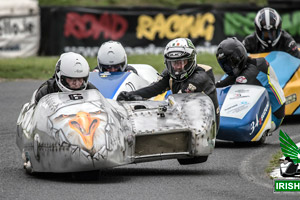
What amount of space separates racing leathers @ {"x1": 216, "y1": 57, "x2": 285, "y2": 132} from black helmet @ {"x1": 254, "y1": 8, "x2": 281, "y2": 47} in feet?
9.19

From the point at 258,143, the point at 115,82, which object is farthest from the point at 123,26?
the point at 258,143

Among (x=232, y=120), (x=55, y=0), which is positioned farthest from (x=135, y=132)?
(x=55, y=0)

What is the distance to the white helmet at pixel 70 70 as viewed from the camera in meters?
9.16

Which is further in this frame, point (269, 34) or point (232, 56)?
point (269, 34)

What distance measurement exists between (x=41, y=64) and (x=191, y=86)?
11692mm

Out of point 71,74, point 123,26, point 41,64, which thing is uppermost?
point 71,74

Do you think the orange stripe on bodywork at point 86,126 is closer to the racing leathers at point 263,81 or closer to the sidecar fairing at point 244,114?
the sidecar fairing at point 244,114

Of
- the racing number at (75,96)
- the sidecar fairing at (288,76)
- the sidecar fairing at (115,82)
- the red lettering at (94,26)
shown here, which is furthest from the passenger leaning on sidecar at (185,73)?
the red lettering at (94,26)

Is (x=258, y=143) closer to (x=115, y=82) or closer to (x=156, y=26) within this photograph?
(x=115, y=82)

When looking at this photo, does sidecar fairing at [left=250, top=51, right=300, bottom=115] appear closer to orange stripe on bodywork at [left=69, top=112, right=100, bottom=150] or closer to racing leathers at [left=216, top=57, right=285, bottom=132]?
racing leathers at [left=216, top=57, right=285, bottom=132]

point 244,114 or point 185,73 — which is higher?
point 185,73

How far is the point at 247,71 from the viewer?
1177cm

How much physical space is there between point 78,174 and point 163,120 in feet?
3.59

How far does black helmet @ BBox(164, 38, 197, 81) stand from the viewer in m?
9.94
